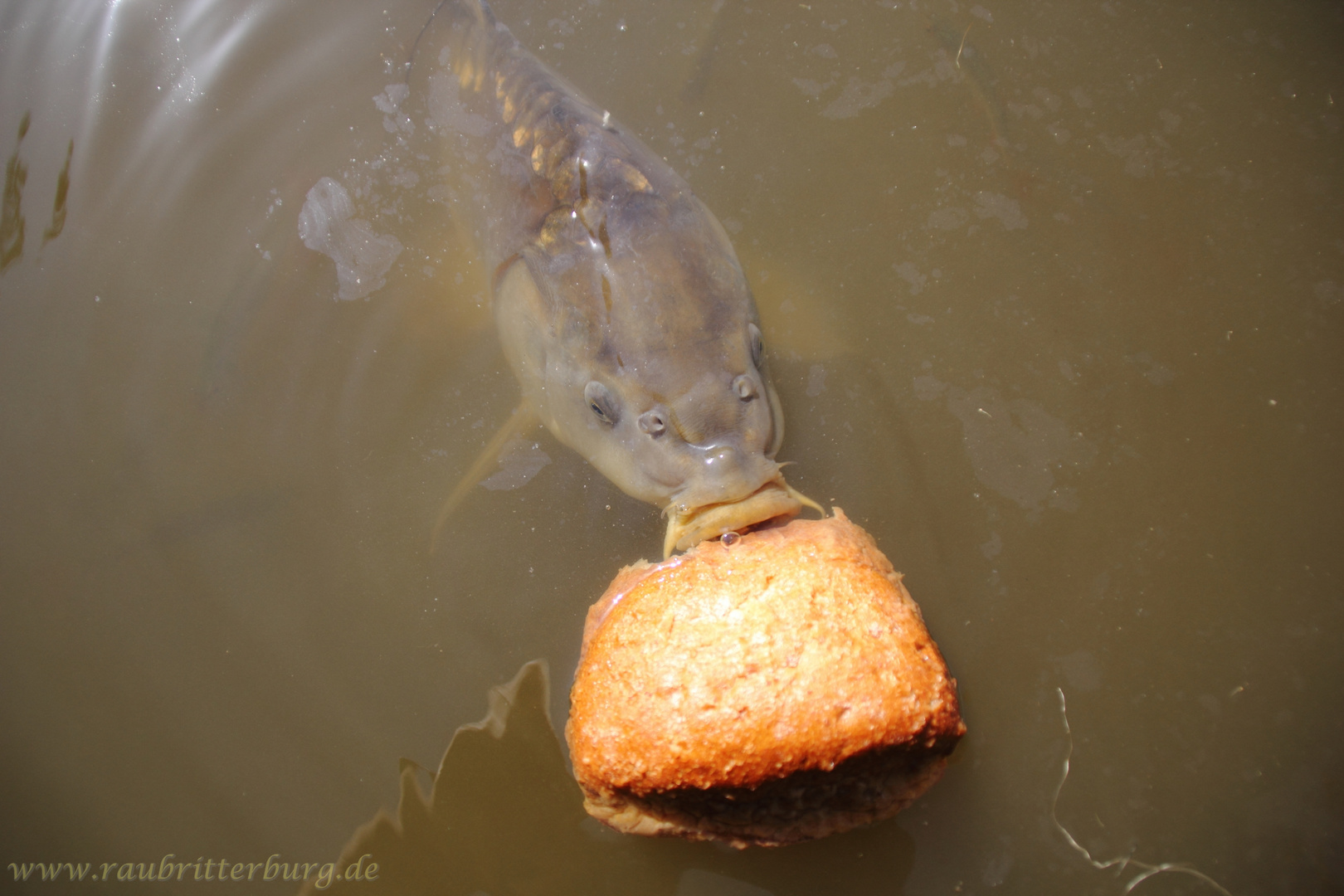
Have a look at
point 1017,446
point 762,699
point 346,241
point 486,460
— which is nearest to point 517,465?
point 486,460

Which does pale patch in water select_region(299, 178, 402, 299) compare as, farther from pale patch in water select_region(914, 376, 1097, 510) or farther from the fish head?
pale patch in water select_region(914, 376, 1097, 510)

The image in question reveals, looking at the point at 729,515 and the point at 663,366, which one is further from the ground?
the point at 663,366

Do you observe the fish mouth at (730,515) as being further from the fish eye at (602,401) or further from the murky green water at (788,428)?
the murky green water at (788,428)

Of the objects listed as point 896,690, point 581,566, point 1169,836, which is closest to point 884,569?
point 896,690

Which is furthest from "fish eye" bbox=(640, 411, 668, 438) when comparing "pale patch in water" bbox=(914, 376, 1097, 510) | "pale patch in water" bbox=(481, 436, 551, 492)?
"pale patch in water" bbox=(914, 376, 1097, 510)

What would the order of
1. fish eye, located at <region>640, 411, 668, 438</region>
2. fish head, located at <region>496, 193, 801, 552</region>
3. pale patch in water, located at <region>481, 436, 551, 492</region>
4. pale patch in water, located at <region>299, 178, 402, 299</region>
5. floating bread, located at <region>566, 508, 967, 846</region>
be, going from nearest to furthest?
floating bread, located at <region>566, 508, 967, 846</region> → fish head, located at <region>496, 193, 801, 552</region> → fish eye, located at <region>640, 411, 668, 438</region> → pale patch in water, located at <region>481, 436, 551, 492</region> → pale patch in water, located at <region>299, 178, 402, 299</region>

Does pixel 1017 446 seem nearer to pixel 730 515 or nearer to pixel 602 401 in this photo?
pixel 730 515

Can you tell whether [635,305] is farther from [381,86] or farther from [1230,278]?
[1230,278]

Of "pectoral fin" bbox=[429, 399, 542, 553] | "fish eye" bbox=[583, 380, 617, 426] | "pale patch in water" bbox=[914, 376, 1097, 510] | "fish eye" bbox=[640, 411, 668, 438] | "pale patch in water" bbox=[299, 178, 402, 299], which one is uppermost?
"pale patch in water" bbox=[299, 178, 402, 299]
